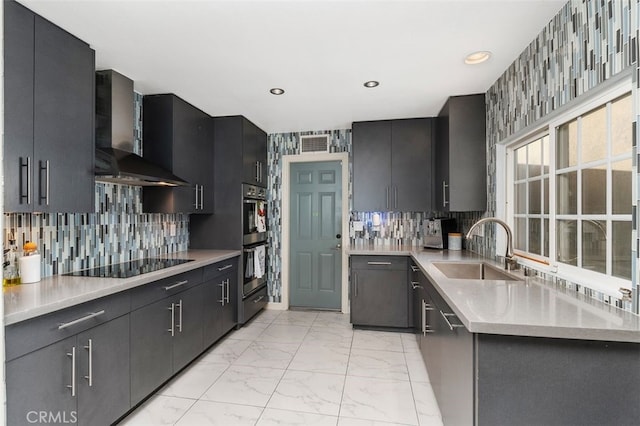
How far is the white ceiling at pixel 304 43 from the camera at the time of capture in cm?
169

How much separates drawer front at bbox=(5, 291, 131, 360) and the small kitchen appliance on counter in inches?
115

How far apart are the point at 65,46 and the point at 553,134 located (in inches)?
115

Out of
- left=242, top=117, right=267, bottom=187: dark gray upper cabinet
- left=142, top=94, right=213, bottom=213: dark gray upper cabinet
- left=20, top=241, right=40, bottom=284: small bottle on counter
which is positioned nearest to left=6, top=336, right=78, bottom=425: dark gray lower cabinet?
left=20, top=241, right=40, bottom=284: small bottle on counter

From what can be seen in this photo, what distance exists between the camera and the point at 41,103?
174cm

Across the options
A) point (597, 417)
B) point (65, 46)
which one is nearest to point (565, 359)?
point (597, 417)

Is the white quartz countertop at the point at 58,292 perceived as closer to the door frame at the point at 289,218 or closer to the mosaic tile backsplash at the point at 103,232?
the mosaic tile backsplash at the point at 103,232

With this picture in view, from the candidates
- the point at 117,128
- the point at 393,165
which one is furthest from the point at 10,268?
the point at 393,165

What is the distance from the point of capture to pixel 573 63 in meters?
1.61

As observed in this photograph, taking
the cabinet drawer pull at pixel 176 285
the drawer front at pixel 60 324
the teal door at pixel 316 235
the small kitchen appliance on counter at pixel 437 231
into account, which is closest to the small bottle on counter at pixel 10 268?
the drawer front at pixel 60 324

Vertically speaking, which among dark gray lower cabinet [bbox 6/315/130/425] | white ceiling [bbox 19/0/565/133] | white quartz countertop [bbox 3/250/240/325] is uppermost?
white ceiling [bbox 19/0/565/133]

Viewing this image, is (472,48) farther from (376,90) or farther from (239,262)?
(239,262)

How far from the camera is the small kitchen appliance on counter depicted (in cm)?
360

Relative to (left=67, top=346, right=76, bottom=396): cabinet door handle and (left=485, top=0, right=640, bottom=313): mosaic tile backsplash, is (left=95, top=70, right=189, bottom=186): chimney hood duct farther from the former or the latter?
(left=485, top=0, right=640, bottom=313): mosaic tile backsplash

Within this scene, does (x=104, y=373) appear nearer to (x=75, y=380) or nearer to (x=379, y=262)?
(x=75, y=380)
